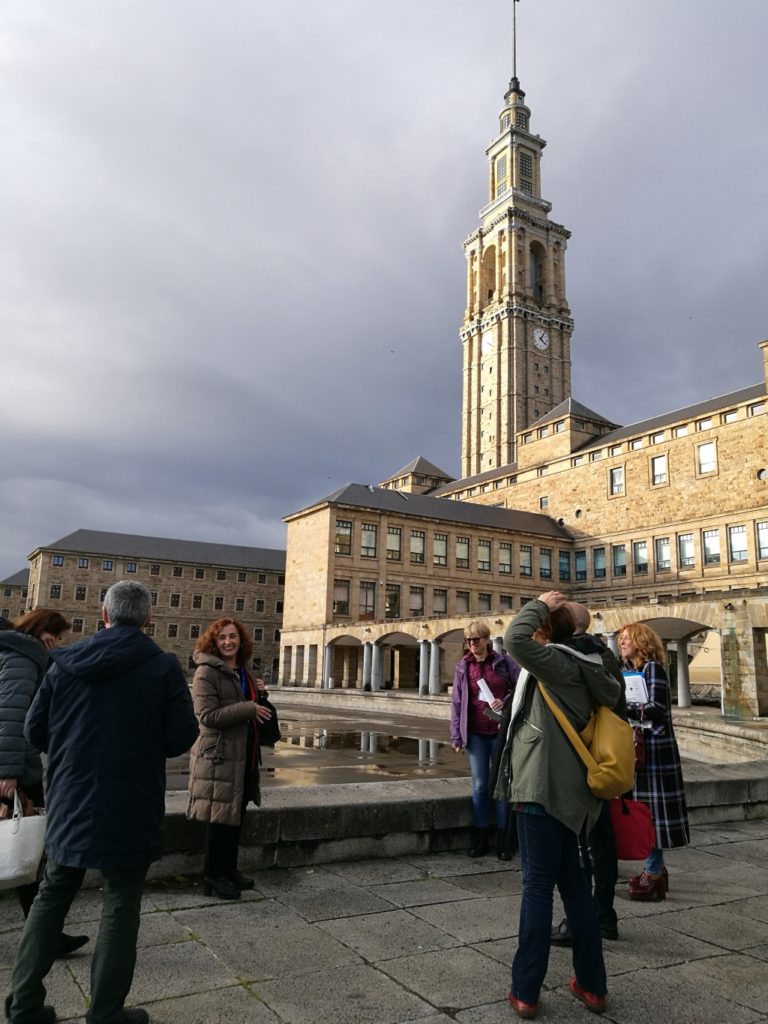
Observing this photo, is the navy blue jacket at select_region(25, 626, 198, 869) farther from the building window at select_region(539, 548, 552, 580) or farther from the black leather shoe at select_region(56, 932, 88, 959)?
the building window at select_region(539, 548, 552, 580)

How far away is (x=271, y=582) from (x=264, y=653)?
7.26m

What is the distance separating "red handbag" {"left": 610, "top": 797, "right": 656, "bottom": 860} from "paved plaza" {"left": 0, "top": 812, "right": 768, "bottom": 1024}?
524 mm

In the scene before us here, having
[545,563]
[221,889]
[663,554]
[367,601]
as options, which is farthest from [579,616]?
[545,563]

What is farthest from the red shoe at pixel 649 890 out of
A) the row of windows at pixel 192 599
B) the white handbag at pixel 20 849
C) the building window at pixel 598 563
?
the row of windows at pixel 192 599

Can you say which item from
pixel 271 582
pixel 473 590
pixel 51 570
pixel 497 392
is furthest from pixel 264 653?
pixel 497 392

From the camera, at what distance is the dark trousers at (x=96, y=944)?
8.89 feet

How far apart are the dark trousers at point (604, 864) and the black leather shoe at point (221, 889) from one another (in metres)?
2.10

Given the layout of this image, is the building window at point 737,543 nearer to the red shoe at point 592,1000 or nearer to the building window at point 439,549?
the building window at point 439,549

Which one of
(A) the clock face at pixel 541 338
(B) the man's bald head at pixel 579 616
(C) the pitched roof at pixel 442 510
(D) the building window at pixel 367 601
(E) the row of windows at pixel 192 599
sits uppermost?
(A) the clock face at pixel 541 338

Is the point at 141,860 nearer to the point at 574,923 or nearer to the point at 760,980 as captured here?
the point at 574,923

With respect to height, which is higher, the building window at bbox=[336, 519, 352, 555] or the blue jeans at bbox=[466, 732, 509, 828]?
the building window at bbox=[336, 519, 352, 555]

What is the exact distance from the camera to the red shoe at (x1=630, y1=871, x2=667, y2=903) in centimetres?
462

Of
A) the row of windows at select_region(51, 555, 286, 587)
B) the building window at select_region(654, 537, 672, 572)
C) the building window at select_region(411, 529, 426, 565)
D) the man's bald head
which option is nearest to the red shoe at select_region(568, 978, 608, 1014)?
the man's bald head

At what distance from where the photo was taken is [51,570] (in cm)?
6359
